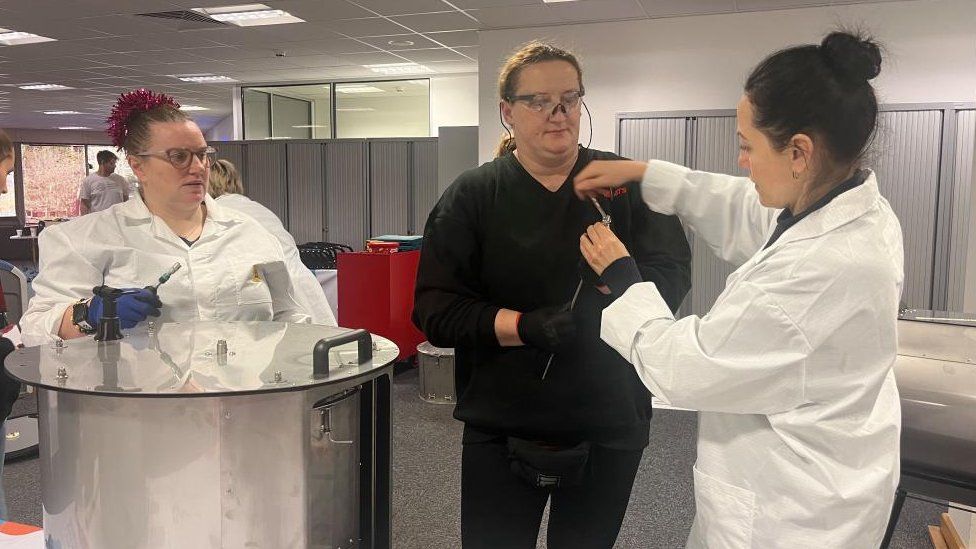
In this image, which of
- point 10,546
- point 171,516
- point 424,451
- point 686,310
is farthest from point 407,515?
point 686,310

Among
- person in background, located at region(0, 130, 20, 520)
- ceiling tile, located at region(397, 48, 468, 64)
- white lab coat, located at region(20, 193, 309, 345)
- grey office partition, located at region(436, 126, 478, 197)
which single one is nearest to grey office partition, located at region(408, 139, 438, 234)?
grey office partition, located at region(436, 126, 478, 197)

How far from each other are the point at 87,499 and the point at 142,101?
1088 millimetres

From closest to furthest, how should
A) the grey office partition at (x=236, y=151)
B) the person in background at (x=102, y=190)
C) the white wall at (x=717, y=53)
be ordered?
the white wall at (x=717, y=53)
the grey office partition at (x=236, y=151)
the person in background at (x=102, y=190)

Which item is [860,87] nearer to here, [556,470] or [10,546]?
[556,470]

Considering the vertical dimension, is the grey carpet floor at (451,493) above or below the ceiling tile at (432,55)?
below

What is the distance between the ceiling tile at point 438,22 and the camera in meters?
6.28

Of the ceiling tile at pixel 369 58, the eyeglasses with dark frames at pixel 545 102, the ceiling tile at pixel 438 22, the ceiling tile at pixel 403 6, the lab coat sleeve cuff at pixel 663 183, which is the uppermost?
the ceiling tile at pixel 369 58

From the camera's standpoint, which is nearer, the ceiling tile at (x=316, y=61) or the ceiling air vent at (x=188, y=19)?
the ceiling air vent at (x=188, y=19)

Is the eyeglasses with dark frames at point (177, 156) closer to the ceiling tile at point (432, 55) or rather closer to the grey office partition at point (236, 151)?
the ceiling tile at point (432, 55)

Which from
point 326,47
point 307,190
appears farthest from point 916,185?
point 307,190

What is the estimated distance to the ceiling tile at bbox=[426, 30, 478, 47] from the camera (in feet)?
23.2

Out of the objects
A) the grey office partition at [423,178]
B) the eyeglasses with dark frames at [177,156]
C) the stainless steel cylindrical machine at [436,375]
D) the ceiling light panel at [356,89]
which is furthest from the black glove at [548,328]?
the ceiling light panel at [356,89]

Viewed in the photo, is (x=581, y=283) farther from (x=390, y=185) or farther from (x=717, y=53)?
(x=390, y=185)

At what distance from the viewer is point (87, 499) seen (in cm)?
123
